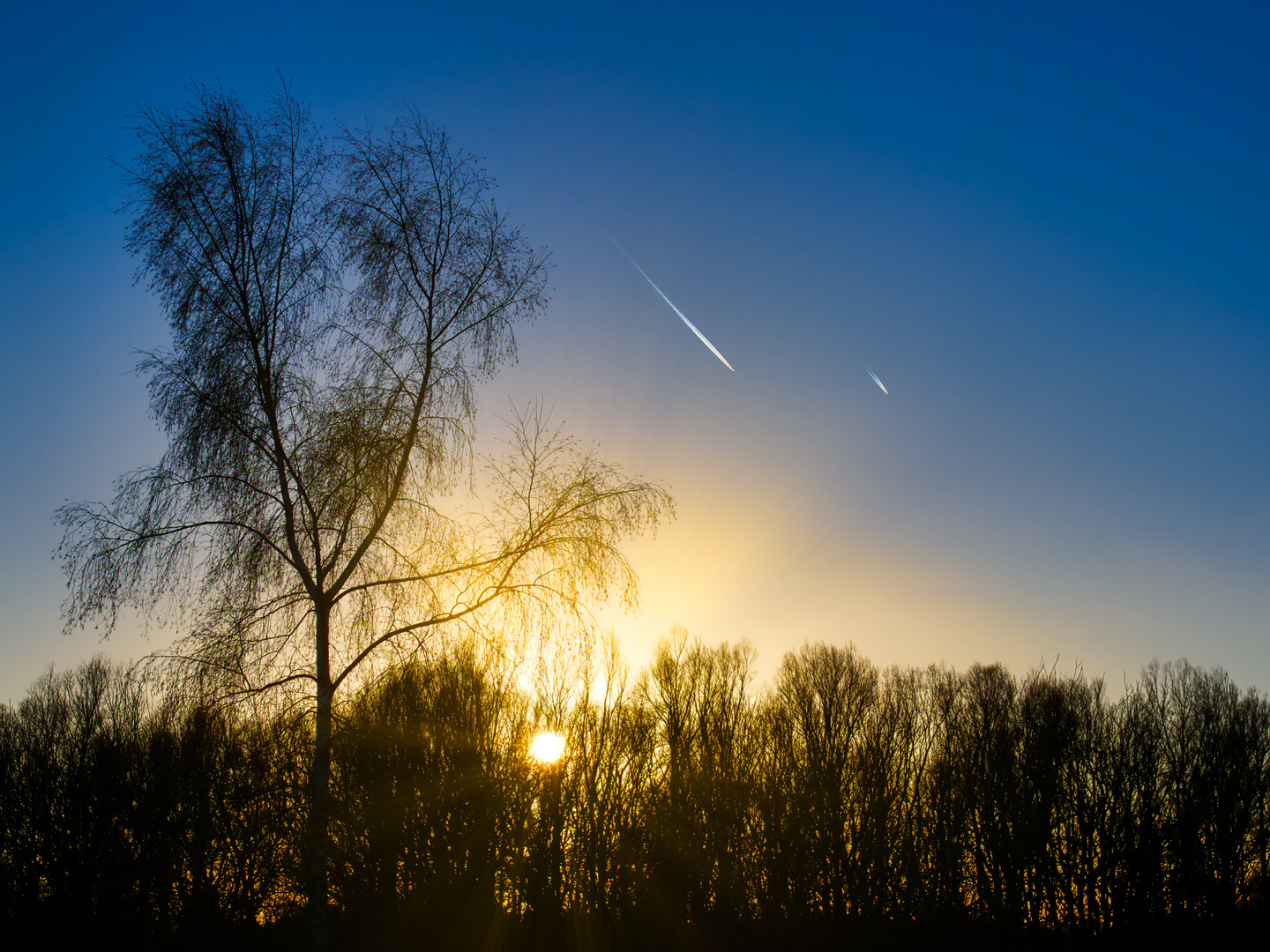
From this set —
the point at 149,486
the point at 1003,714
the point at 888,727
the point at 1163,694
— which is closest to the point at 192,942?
the point at 149,486

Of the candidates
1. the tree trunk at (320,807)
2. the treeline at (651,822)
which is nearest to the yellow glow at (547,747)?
the treeline at (651,822)

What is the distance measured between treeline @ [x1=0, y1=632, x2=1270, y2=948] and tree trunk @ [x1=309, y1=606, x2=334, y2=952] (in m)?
2.08

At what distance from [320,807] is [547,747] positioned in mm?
5376

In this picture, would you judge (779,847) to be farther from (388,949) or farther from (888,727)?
(388,949)

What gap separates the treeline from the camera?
478 inches

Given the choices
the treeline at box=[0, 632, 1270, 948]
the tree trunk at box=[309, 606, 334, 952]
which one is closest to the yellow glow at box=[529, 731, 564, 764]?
the treeline at box=[0, 632, 1270, 948]

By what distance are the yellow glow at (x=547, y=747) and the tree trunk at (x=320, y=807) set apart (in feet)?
15.7

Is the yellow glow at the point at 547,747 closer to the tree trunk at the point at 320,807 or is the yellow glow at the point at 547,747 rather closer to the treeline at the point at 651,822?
the treeline at the point at 651,822

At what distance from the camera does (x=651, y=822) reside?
16797 millimetres

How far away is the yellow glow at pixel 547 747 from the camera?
13.0 metres

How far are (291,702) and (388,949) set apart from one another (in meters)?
6.58

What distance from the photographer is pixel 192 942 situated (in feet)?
55.7

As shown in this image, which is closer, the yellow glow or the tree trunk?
the tree trunk

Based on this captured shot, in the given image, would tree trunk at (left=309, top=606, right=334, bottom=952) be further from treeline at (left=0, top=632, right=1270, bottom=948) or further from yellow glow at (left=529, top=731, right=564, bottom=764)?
yellow glow at (left=529, top=731, right=564, bottom=764)
